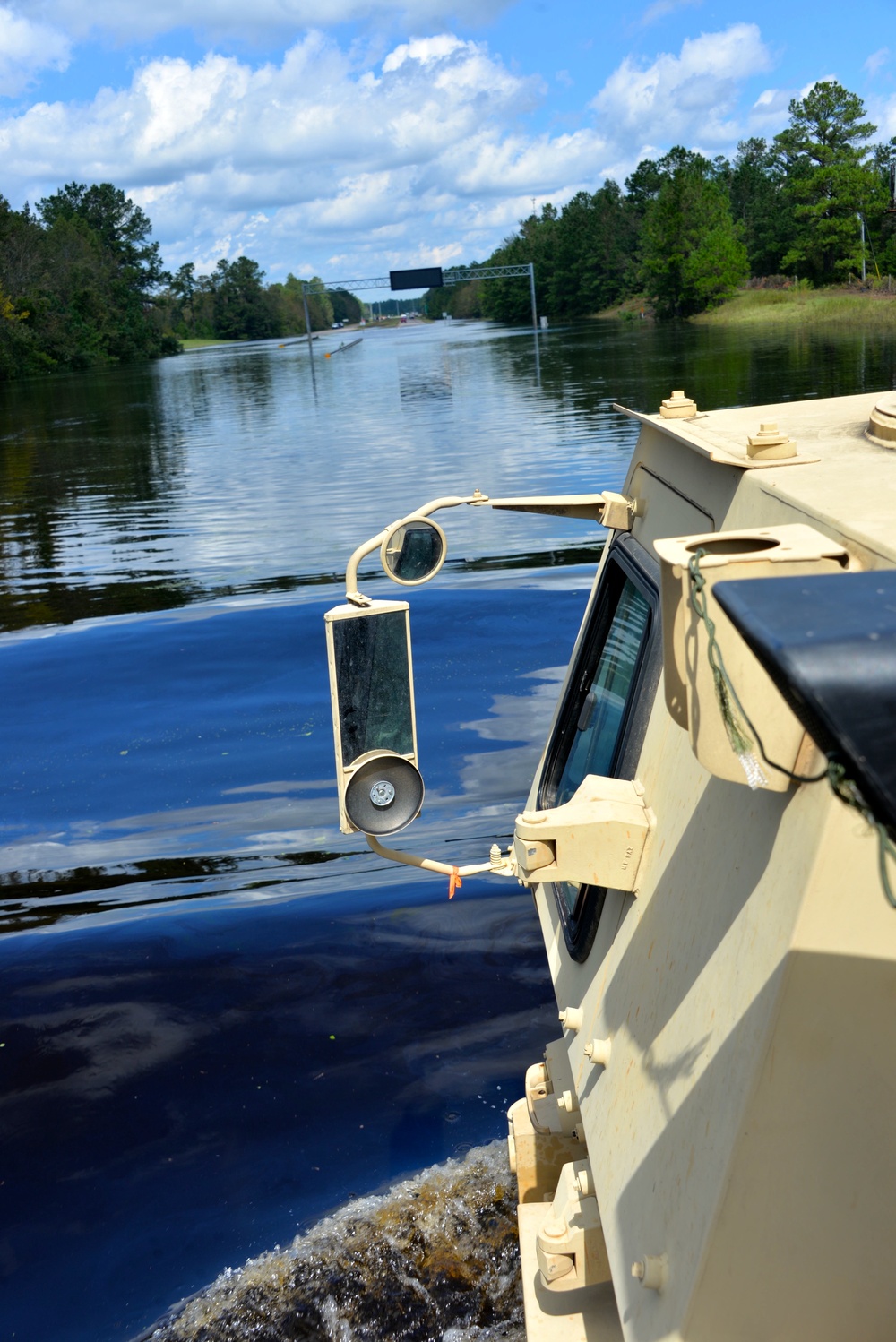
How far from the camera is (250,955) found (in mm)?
6594

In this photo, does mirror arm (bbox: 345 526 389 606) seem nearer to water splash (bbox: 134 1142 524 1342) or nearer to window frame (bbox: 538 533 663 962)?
window frame (bbox: 538 533 663 962)

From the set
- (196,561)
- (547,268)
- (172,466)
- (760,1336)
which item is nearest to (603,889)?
(760,1336)

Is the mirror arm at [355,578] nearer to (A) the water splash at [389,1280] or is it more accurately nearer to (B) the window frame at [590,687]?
(B) the window frame at [590,687]

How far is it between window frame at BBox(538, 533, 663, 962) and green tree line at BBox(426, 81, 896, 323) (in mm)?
83688

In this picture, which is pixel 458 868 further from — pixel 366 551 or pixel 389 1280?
pixel 389 1280

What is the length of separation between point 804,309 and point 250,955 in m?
82.6

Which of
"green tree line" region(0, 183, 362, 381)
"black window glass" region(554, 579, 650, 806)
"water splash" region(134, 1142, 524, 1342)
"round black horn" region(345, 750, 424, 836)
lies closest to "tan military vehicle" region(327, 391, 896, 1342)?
"black window glass" region(554, 579, 650, 806)

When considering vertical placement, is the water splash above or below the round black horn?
below

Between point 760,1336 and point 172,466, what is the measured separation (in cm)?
3172

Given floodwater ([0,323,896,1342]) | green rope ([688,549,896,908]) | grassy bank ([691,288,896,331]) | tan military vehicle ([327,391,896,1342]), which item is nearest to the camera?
tan military vehicle ([327,391,896,1342])

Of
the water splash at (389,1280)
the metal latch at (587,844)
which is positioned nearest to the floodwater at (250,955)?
the water splash at (389,1280)

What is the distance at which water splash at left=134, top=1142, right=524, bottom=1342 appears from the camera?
3.90 metres

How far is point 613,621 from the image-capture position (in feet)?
11.9

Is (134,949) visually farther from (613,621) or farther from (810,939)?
(810,939)
